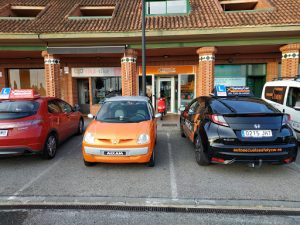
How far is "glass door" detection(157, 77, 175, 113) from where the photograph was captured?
12.0 meters

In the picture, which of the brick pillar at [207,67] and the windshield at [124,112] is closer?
the windshield at [124,112]

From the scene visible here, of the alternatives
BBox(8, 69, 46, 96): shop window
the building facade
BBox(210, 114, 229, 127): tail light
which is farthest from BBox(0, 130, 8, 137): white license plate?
BBox(8, 69, 46, 96): shop window

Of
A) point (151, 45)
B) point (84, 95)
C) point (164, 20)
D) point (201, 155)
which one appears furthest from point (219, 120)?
point (84, 95)

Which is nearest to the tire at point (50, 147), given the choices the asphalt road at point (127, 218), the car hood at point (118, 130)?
the car hood at point (118, 130)

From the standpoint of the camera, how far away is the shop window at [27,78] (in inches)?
496

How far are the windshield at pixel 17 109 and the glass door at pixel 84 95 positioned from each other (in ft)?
24.7

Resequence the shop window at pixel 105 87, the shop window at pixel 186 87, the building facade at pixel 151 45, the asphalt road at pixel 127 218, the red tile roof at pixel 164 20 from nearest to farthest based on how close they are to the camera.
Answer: the asphalt road at pixel 127 218 → the red tile roof at pixel 164 20 → the building facade at pixel 151 45 → the shop window at pixel 186 87 → the shop window at pixel 105 87

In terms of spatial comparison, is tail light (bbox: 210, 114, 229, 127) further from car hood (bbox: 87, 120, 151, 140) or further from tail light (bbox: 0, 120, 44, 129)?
tail light (bbox: 0, 120, 44, 129)

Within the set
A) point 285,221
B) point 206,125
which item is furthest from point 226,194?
point 206,125

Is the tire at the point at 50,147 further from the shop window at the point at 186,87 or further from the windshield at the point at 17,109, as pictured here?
the shop window at the point at 186,87

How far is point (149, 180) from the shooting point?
3896 millimetres

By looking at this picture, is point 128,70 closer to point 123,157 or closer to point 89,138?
point 89,138

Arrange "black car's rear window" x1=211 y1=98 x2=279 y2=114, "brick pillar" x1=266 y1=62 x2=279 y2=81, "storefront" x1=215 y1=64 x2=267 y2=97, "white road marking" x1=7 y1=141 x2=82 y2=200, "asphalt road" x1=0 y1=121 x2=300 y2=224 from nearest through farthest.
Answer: "asphalt road" x1=0 y1=121 x2=300 y2=224 → "white road marking" x1=7 y1=141 x2=82 y2=200 → "black car's rear window" x1=211 y1=98 x2=279 y2=114 → "brick pillar" x1=266 y1=62 x2=279 y2=81 → "storefront" x1=215 y1=64 x2=267 y2=97

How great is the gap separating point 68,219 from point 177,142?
422 centimetres
